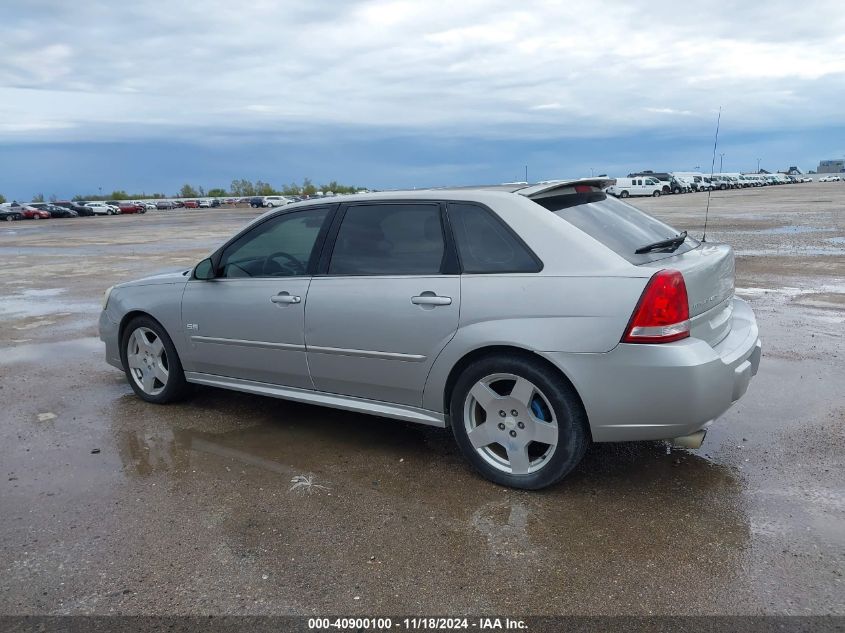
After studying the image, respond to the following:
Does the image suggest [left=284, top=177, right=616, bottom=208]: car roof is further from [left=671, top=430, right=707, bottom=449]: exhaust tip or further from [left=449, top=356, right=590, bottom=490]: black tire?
[left=671, top=430, right=707, bottom=449]: exhaust tip

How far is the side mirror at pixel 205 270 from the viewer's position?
541 centimetres

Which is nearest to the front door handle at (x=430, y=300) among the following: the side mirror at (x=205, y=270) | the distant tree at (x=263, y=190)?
the side mirror at (x=205, y=270)

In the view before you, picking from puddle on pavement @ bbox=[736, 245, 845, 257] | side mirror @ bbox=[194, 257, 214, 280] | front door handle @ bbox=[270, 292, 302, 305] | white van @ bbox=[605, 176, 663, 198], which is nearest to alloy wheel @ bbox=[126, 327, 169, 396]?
side mirror @ bbox=[194, 257, 214, 280]

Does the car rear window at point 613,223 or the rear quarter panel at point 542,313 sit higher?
the car rear window at point 613,223

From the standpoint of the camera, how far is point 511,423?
4.09 metres

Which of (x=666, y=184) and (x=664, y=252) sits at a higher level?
(x=664, y=252)

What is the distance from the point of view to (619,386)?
3.75 meters

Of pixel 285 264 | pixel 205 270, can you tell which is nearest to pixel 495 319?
pixel 285 264

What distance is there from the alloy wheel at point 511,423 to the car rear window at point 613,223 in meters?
0.92

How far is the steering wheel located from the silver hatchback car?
0.5 inches

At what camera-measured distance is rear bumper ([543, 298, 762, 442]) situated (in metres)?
3.68

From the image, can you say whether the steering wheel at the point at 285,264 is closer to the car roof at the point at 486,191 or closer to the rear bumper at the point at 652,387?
the car roof at the point at 486,191

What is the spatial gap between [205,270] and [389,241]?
163 cm

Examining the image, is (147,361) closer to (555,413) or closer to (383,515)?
(383,515)
